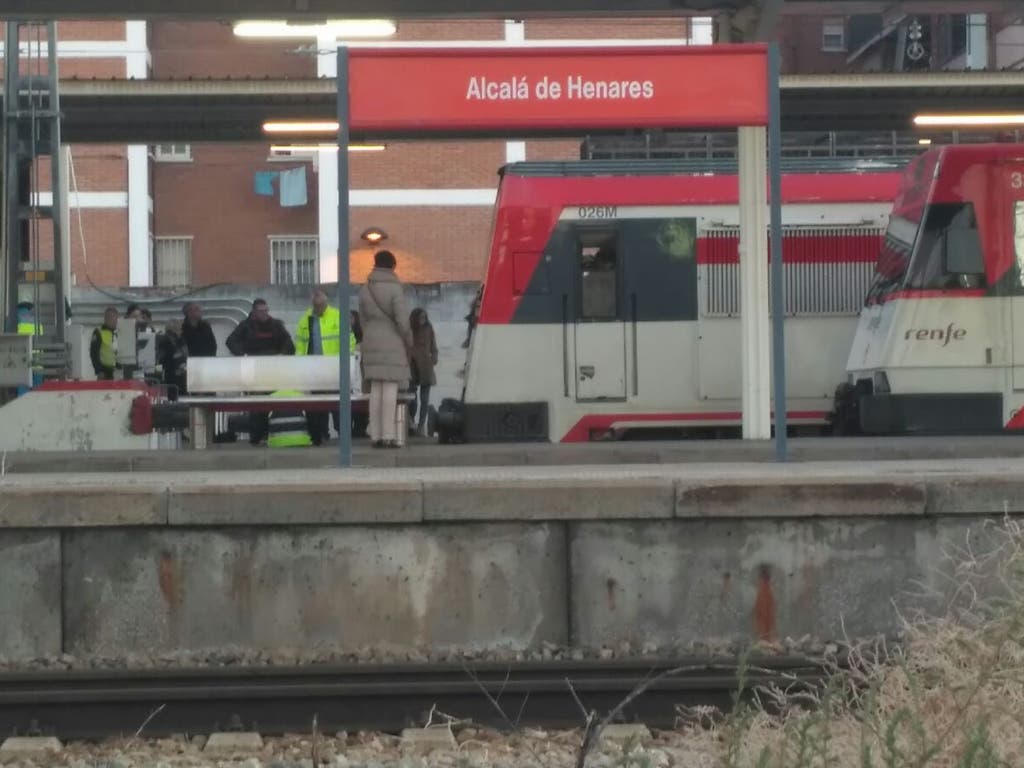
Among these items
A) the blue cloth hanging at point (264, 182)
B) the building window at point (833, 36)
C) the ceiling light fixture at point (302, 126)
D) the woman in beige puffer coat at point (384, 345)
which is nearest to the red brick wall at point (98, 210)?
the blue cloth hanging at point (264, 182)

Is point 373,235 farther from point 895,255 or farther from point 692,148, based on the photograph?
point 895,255

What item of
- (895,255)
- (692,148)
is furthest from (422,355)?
(895,255)

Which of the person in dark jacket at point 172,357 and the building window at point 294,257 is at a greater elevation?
the building window at point 294,257

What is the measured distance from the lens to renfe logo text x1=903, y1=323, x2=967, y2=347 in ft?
54.1

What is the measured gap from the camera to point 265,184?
146 feet

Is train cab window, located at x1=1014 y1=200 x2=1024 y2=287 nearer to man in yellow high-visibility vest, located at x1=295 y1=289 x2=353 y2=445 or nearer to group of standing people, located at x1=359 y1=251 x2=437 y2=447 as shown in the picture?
group of standing people, located at x1=359 y1=251 x2=437 y2=447

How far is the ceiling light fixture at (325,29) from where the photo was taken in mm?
16875

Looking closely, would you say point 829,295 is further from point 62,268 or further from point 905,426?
point 62,268

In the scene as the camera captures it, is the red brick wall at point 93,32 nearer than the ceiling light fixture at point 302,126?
No

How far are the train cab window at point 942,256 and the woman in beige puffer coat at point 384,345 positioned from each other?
5071 mm

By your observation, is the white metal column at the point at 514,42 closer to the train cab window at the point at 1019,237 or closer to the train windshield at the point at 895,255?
the train windshield at the point at 895,255

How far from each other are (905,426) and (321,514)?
811cm

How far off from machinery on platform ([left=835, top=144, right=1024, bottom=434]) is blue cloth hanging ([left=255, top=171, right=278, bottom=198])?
29720 mm

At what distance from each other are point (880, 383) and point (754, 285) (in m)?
2.15
